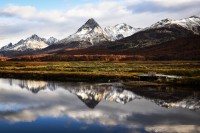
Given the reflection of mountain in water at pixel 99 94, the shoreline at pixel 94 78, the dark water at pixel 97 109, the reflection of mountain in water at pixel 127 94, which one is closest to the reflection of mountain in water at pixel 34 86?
the reflection of mountain in water at pixel 127 94

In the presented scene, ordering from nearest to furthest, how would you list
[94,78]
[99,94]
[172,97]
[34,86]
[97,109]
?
[97,109], [172,97], [99,94], [34,86], [94,78]

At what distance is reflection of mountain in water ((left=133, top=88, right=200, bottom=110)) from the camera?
45875 mm

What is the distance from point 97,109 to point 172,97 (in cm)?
1327

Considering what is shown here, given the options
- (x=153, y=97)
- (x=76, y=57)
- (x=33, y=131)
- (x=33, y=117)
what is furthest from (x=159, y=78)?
(x=76, y=57)

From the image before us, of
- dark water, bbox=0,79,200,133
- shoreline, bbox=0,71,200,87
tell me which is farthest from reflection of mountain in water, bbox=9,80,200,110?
shoreline, bbox=0,71,200,87

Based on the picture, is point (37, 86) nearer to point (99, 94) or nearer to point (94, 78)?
point (94, 78)

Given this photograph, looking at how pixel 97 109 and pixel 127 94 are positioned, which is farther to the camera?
pixel 127 94

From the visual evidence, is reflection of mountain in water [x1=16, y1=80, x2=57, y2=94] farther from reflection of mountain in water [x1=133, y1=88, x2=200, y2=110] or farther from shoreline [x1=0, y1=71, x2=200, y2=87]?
reflection of mountain in water [x1=133, y1=88, x2=200, y2=110]

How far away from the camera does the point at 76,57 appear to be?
613 ft

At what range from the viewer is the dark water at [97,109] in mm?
34125

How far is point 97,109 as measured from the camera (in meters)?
44.3

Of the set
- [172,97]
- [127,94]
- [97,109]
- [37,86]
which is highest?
[37,86]

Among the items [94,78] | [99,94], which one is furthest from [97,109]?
[94,78]

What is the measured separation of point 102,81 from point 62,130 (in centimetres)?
3964
